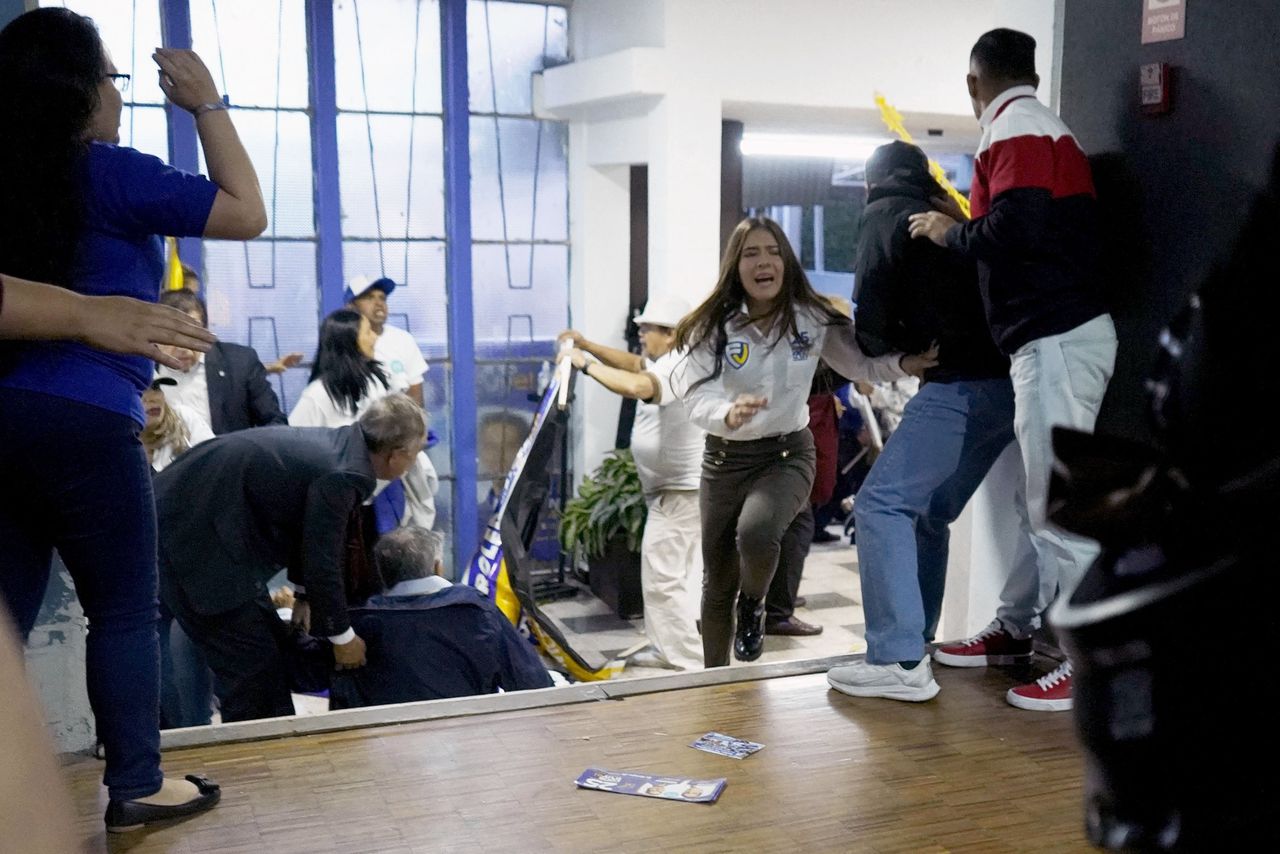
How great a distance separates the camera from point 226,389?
5488mm

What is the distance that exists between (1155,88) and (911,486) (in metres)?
1.17

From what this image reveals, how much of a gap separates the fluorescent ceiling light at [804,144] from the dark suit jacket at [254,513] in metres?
5.36

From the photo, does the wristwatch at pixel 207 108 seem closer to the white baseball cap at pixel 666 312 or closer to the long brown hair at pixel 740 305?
the long brown hair at pixel 740 305

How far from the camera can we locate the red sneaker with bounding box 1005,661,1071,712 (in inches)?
132

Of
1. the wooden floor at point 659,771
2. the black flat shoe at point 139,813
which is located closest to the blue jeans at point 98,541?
the black flat shoe at point 139,813

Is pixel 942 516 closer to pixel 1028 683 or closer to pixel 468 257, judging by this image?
pixel 1028 683

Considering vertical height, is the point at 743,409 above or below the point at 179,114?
below

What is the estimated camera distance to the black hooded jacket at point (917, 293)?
3.47 meters

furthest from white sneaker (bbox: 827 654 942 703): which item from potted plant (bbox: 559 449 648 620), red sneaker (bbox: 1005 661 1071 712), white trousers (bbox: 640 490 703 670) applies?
potted plant (bbox: 559 449 648 620)

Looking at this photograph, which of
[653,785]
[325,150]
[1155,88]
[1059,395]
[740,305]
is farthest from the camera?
[325,150]

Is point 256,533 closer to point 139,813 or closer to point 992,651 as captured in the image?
point 139,813

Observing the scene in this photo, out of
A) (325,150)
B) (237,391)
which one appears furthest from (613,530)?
(325,150)

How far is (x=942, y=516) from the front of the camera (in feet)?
11.8

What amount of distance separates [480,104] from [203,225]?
239 inches
